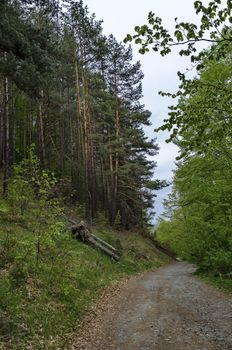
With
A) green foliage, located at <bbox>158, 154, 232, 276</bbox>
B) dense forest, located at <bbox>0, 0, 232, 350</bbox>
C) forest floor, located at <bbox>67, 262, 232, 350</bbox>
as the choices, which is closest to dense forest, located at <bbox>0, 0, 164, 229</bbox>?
dense forest, located at <bbox>0, 0, 232, 350</bbox>

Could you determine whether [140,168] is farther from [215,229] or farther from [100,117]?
[215,229]

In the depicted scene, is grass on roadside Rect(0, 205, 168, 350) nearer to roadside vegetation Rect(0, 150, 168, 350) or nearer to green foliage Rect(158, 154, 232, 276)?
roadside vegetation Rect(0, 150, 168, 350)

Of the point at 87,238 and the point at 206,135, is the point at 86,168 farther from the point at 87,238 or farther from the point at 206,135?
the point at 206,135

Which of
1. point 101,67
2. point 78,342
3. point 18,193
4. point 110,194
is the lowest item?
point 78,342

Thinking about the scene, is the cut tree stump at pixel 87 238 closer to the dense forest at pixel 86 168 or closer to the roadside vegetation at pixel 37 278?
the dense forest at pixel 86 168

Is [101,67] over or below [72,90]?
over

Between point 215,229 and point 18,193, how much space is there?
9.18m

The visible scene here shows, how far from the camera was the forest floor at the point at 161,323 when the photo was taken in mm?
7603

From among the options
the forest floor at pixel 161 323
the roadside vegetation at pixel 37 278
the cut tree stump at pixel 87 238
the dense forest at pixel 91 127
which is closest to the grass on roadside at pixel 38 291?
the roadside vegetation at pixel 37 278

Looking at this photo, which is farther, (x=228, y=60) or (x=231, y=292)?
(x=228, y=60)

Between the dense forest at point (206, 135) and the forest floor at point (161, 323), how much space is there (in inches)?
129

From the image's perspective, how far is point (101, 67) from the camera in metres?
32.8

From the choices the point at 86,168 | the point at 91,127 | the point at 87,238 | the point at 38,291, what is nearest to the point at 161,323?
the point at 38,291

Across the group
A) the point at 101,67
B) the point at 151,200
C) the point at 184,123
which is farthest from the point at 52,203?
the point at 151,200
